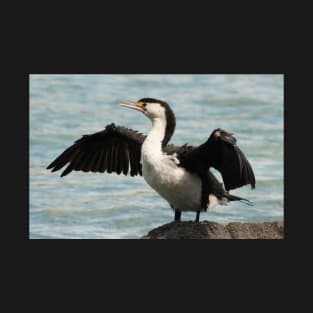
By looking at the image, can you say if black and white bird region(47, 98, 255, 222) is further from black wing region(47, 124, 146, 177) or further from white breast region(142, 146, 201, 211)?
black wing region(47, 124, 146, 177)

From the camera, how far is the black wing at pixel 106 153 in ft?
34.8

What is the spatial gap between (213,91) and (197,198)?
13.1 m

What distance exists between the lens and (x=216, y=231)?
30.3 ft

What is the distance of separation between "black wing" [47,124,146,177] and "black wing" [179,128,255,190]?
120 centimetres

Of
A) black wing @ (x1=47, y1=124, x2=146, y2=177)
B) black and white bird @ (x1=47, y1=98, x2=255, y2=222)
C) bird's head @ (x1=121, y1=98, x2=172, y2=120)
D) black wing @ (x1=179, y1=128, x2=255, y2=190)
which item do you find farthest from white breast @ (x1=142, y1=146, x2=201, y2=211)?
black wing @ (x1=47, y1=124, x2=146, y2=177)

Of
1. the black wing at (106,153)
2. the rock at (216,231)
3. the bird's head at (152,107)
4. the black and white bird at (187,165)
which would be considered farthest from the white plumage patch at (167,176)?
the black wing at (106,153)

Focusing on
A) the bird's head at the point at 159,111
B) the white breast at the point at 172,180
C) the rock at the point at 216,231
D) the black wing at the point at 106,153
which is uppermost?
the bird's head at the point at 159,111

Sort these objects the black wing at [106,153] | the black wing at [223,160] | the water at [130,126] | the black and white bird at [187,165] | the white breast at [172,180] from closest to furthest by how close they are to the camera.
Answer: the black wing at [223,160], the black and white bird at [187,165], the white breast at [172,180], the black wing at [106,153], the water at [130,126]

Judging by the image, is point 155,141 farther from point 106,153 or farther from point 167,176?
point 106,153

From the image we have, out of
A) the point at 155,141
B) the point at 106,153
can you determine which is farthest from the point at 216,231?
the point at 106,153

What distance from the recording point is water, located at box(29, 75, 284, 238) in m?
13.4

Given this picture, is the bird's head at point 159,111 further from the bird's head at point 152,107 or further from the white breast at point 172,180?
the white breast at point 172,180

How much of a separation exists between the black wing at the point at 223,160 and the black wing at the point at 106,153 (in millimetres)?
1199

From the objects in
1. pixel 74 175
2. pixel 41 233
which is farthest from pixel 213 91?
pixel 41 233
